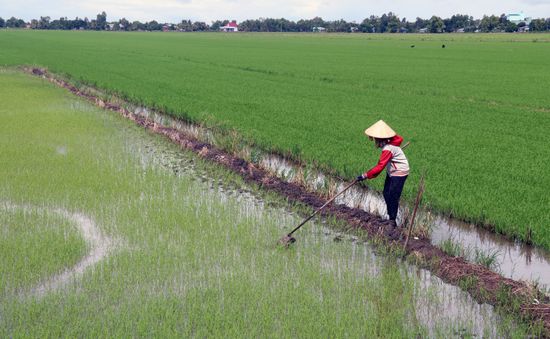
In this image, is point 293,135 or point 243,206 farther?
point 293,135

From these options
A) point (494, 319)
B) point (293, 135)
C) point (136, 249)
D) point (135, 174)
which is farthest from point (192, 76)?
point (494, 319)

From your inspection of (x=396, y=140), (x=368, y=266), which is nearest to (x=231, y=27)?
(x=396, y=140)

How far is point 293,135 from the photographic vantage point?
36.0 feet

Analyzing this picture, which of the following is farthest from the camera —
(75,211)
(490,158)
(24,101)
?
(24,101)

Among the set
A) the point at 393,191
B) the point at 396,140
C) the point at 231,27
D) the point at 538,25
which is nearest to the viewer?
the point at 396,140

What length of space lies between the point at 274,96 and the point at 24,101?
7.57 meters

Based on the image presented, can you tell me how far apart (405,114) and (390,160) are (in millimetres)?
8588

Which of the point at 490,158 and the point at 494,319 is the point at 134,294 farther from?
the point at 490,158

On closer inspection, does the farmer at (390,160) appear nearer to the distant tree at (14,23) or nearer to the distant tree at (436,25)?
the distant tree at (436,25)

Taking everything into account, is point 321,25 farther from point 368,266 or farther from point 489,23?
point 368,266

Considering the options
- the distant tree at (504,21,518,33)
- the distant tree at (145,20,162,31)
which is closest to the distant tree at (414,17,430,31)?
the distant tree at (504,21,518,33)

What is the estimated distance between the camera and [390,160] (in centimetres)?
578

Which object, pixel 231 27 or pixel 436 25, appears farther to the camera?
pixel 231 27

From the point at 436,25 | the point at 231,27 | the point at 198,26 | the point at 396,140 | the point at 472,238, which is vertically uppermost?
the point at 436,25
